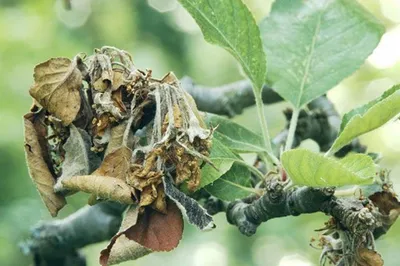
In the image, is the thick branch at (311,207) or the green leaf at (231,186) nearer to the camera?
the thick branch at (311,207)

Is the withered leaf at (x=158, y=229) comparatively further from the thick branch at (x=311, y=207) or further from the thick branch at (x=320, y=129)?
the thick branch at (x=320, y=129)

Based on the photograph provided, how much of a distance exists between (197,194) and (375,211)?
0.42 metres

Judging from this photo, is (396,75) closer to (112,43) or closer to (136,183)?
(112,43)

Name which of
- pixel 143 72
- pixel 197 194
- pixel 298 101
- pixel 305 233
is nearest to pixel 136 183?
pixel 143 72

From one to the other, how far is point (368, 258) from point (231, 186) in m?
0.30

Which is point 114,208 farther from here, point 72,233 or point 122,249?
point 122,249

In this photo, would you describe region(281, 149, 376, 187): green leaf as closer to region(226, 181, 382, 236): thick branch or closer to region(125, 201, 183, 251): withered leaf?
region(226, 181, 382, 236): thick branch

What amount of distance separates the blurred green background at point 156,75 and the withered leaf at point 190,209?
2909mm

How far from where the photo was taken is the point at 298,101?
160 centimetres

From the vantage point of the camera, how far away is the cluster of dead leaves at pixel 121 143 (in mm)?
1114

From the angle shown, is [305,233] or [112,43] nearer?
[305,233]

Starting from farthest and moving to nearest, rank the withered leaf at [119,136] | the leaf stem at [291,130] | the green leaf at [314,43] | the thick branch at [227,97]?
the thick branch at [227,97] < the green leaf at [314,43] < the leaf stem at [291,130] < the withered leaf at [119,136]

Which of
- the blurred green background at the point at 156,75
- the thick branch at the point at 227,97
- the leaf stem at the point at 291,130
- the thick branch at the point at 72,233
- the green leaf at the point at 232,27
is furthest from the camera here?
the blurred green background at the point at 156,75

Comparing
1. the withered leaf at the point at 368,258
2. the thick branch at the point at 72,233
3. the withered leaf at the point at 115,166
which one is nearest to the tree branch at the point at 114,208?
the thick branch at the point at 72,233
